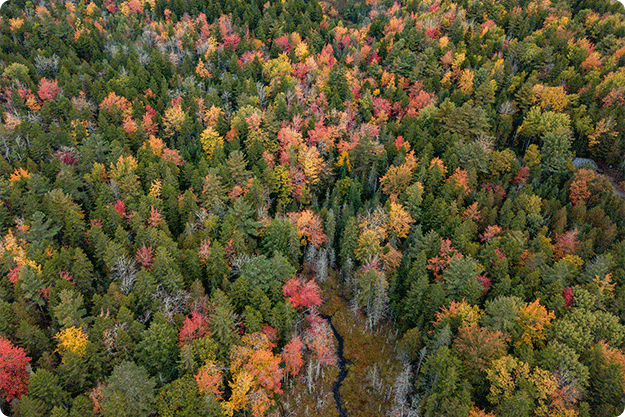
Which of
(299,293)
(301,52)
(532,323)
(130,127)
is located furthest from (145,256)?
(301,52)

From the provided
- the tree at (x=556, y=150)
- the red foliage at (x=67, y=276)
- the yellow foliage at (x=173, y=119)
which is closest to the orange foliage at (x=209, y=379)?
the red foliage at (x=67, y=276)

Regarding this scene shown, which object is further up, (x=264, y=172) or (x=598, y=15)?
(x=598, y=15)

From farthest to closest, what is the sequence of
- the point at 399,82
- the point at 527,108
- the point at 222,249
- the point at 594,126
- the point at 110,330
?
the point at 399,82 < the point at 527,108 < the point at 594,126 < the point at 222,249 < the point at 110,330

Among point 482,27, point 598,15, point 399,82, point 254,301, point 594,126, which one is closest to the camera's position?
point 254,301

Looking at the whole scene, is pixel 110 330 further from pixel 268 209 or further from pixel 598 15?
pixel 598 15

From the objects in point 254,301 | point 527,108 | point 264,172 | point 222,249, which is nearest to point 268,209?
point 264,172

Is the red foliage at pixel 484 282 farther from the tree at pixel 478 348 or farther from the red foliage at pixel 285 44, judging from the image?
the red foliage at pixel 285 44

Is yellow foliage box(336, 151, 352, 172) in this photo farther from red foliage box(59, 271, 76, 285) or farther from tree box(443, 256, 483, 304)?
red foliage box(59, 271, 76, 285)
